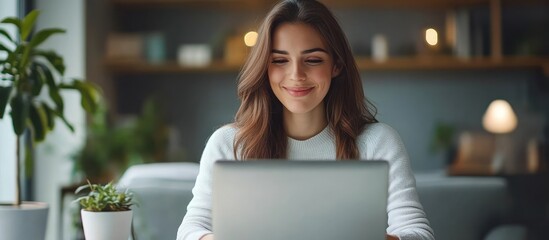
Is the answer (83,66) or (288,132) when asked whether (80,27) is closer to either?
(83,66)

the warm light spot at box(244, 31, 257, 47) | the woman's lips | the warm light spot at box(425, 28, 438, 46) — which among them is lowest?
the woman's lips

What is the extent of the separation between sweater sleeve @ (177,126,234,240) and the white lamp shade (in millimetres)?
4184

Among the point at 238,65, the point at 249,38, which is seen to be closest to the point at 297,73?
the point at 249,38

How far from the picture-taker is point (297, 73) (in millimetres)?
1896

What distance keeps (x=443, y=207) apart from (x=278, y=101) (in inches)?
40.5

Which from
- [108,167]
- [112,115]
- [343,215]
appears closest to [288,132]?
[343,215]

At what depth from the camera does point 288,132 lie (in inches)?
82.8

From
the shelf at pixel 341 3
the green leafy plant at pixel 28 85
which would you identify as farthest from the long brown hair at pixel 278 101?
the shelf at pixel 341 3

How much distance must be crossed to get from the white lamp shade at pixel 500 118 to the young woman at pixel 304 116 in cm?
404

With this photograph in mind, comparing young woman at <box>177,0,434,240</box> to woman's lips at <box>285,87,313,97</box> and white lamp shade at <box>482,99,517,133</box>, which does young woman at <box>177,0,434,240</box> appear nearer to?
woman's lips at <box>285,87,313,97</box>

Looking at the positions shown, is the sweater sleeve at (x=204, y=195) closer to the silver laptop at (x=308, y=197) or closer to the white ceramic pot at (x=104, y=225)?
the white ceramic pot at (x=104, y=225)

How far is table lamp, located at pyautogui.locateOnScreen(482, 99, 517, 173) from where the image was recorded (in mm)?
5945

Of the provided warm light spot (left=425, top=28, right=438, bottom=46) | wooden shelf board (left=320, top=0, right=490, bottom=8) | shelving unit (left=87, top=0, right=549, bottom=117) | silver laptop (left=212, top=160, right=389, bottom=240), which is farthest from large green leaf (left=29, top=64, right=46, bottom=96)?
wooden shelf board (left=320, top=0, right=490, bottom=8)

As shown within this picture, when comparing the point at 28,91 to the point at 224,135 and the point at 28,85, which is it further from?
the point at 224,135
